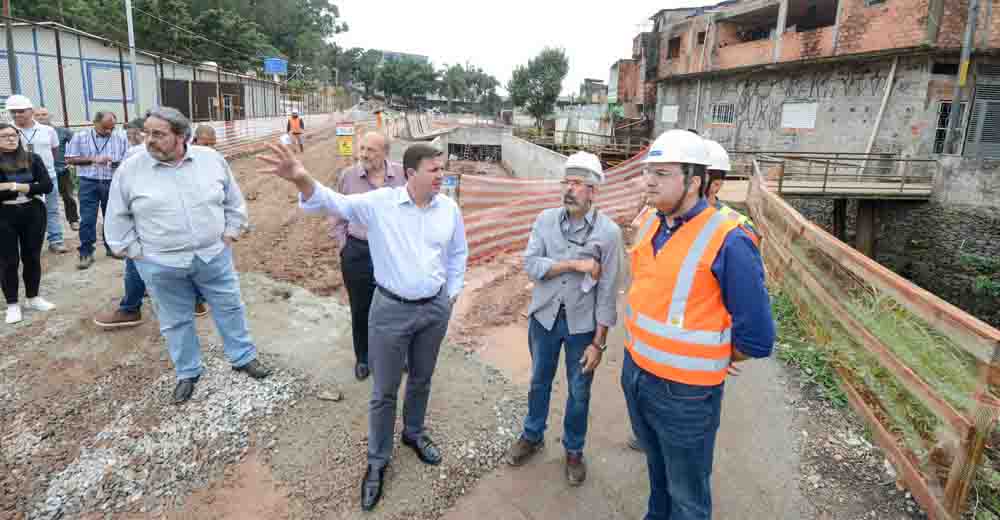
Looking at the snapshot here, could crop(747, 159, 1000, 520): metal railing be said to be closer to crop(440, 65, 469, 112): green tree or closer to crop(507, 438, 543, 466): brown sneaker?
crop(507, 438, 543, 466): brown sneaker

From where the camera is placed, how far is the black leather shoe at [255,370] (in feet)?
12.9

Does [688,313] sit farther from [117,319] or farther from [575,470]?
[117,319]

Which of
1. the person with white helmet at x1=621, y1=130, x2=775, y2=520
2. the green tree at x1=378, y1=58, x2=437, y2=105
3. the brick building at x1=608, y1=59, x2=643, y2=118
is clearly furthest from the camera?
the green tree at x1=378, y1=58, x2=437, y2=105

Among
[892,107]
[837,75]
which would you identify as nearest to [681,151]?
[892,107]

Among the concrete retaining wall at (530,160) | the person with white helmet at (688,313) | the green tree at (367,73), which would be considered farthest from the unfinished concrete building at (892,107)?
the green tree at (367,73)

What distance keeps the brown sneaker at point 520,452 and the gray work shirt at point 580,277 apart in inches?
32.3

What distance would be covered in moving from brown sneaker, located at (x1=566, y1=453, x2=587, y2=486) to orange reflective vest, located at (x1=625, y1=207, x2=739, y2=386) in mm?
1162

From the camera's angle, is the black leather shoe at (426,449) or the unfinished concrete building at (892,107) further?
the unfinished concrete building at (892,107)

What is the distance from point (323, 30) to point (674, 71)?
217ft

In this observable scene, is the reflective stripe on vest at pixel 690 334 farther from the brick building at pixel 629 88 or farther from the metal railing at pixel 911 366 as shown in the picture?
the brick building at pixel 629 88

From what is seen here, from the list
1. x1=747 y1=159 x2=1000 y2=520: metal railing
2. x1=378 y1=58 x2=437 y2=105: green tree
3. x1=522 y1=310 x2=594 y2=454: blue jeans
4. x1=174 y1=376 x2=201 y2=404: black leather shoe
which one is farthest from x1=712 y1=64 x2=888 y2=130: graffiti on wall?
x1=378 y1=58 x2=437 y2=105: green tree

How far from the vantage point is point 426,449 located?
326 cm

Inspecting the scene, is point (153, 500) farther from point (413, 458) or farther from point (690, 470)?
point (690, 470)

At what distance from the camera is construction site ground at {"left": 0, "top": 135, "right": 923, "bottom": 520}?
291 centimetres
